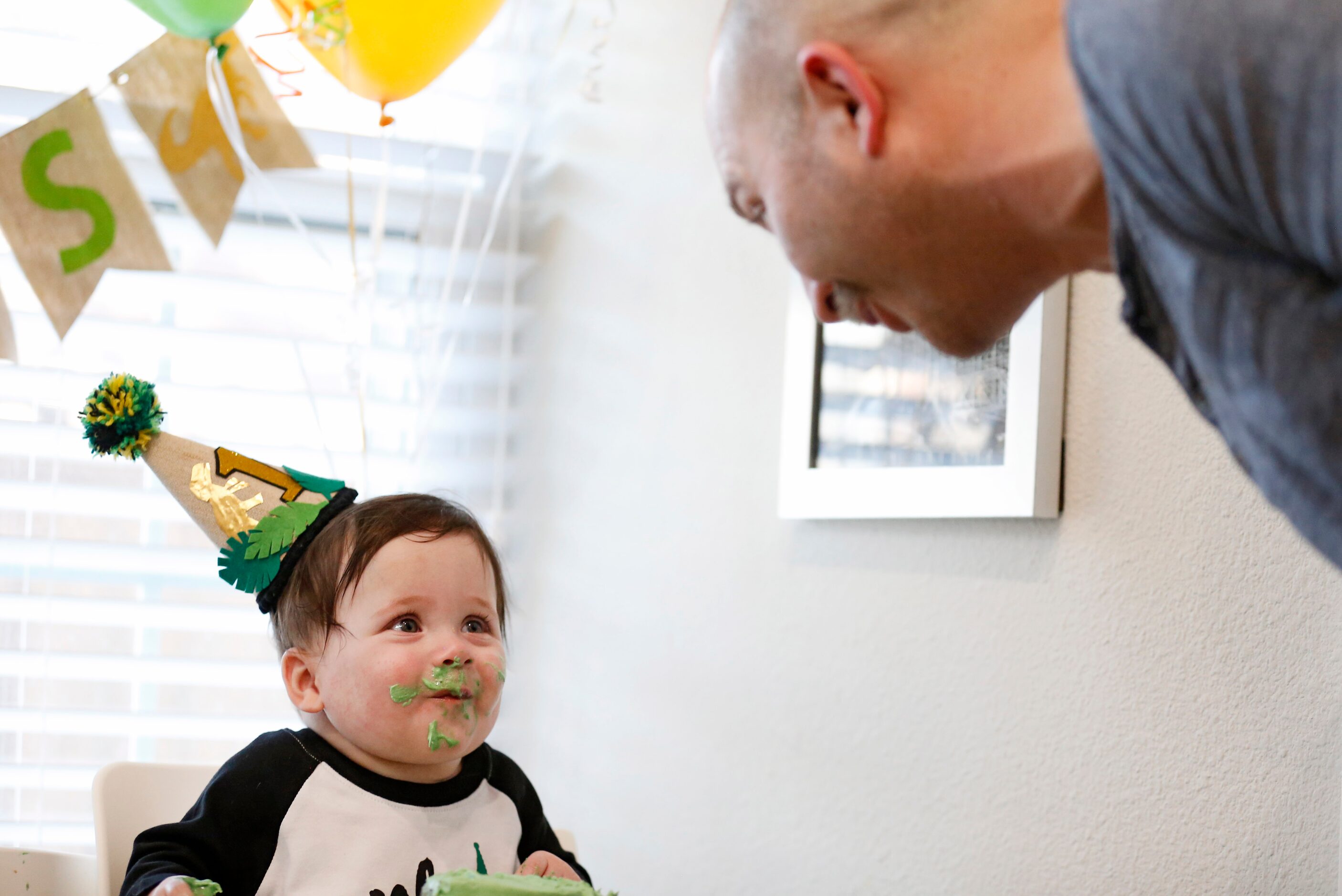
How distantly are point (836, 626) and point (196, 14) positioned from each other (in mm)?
1417

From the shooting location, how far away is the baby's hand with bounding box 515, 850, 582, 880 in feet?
4.31

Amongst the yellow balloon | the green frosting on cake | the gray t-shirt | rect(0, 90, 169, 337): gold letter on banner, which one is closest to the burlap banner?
rect(0, 90, 169, 337): gold letter on banner

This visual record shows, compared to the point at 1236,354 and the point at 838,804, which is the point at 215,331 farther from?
the point at 1236,354


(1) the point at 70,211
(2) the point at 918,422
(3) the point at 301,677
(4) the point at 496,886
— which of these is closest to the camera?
(4) the point at 496,886

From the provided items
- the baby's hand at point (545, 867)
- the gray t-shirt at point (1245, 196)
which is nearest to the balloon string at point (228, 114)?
the baby's hand at point (545, 867)

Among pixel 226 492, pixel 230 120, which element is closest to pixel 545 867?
pixel 226 492

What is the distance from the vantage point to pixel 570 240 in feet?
9.35

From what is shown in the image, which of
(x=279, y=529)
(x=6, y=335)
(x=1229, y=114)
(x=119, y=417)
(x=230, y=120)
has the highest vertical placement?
(x=230, y=120)

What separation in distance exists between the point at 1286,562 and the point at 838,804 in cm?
79

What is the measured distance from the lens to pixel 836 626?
5.65ft

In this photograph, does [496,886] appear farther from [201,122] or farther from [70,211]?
[201,122]

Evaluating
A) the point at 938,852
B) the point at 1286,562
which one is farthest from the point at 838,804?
the point at 1286,562

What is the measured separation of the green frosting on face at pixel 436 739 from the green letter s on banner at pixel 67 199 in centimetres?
162

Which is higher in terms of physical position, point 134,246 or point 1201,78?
point 134,246
